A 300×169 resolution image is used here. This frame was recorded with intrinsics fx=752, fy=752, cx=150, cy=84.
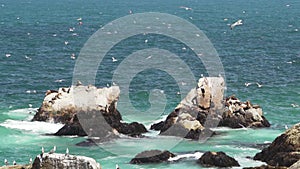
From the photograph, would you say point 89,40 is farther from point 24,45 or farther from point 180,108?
point 180,108

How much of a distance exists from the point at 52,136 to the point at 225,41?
90.0 meters

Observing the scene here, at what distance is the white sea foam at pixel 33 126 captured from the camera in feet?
243

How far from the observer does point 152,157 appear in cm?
6184

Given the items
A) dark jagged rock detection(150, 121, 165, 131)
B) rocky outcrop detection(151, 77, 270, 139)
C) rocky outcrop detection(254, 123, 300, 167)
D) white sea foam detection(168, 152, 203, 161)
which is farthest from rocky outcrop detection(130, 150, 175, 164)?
dark jagged rock detection(150, 121, 165, 131)

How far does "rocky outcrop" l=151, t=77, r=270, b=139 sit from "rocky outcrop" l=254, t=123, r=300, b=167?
13412 mm

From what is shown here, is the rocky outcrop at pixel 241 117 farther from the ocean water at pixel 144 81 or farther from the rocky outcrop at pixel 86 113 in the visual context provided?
the rocky outcrop at pixel 86 113

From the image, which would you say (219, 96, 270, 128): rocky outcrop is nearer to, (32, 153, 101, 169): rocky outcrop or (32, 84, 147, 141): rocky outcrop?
(32, 84, 147, 141): rocky outcrop

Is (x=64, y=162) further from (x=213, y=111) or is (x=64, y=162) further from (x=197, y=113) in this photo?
(x=213, y=111)

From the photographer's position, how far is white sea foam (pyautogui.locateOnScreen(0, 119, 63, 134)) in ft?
243

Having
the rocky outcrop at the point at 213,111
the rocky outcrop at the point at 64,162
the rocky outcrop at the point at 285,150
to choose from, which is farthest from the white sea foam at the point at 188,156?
the rocky outcrop at the point at 64,162

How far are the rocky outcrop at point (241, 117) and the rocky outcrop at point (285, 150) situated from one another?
1442 centimetres

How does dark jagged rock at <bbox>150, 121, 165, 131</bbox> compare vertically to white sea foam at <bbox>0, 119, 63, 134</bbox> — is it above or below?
below

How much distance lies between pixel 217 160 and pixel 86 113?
59.6 feet

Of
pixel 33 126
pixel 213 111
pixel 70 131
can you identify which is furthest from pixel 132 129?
pixel 33 126
